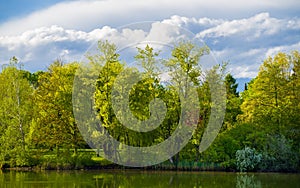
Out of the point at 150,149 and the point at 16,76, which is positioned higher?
the point at 16,76

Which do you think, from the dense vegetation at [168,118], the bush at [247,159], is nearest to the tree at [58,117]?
the dense vegetation at [168,118]

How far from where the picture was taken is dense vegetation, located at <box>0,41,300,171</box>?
31.6m

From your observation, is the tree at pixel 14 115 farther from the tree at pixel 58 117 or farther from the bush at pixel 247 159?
the bush at pixel 247 159

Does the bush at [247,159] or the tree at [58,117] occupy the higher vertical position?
the tree at [58,117]

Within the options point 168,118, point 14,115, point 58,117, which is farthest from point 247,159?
point 14,115

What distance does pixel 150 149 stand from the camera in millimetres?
32969

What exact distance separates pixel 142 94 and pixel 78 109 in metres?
5.09

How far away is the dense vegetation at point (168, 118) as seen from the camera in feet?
104

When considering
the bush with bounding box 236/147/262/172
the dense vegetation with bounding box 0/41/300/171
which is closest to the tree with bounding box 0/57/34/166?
the dense vegetation with bounding box 0/41/300/171

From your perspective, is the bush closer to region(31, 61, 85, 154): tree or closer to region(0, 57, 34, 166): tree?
region(31, 61, 85, 154): tree

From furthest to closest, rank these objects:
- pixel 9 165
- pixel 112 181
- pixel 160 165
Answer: pixel 9 165 < pixel 160 165 < pixel 112 181

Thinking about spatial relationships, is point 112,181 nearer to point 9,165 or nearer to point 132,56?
point 132,56

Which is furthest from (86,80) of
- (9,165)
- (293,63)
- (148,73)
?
(293,63)

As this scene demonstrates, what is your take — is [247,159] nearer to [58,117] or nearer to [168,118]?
[168,118]
